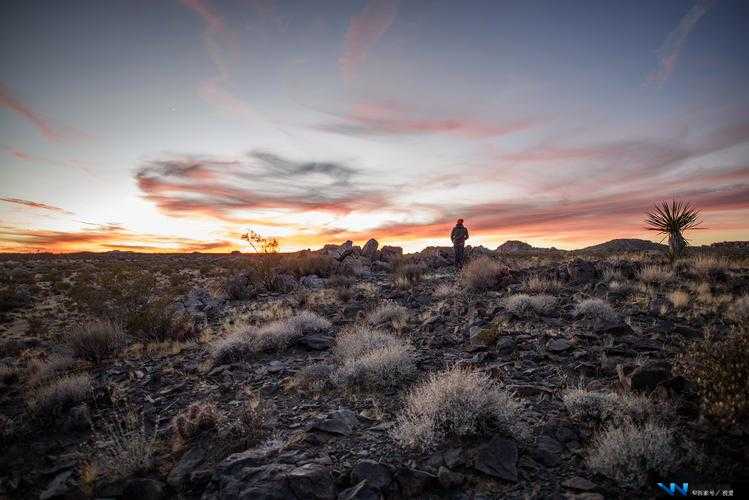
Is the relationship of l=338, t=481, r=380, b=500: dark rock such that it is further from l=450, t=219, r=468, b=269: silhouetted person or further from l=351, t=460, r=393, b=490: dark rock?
l=450, t=219, r=468, b=269: silhouetted person

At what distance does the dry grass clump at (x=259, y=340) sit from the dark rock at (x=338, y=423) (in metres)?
4.11

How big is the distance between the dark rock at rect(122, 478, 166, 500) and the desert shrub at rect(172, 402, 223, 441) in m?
0.98

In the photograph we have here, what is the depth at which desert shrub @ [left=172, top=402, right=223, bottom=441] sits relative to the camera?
5.13 metres

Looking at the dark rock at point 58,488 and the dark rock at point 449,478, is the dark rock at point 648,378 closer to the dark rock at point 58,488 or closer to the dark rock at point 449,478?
the dark rock at point 449,478

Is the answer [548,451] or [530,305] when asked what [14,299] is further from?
[548,451]

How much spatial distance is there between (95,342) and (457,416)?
9.65 meters

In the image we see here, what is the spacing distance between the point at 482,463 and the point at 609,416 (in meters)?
1.85

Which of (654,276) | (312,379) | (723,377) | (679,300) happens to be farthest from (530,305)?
(312,379)

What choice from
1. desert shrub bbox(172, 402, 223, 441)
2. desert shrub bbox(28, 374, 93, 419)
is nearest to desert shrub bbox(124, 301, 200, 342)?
desert shrub bbox(28, 374, 93, 419)

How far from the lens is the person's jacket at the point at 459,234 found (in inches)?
837

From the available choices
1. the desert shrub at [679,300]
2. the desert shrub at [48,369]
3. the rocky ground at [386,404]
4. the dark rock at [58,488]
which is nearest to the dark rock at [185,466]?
the rocky ground at [386,404]

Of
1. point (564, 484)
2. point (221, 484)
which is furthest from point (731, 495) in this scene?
point (221, 484)

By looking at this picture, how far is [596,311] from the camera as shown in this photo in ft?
28.9

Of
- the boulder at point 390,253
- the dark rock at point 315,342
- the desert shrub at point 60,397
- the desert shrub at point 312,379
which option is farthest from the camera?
the boulder at point 390,253
